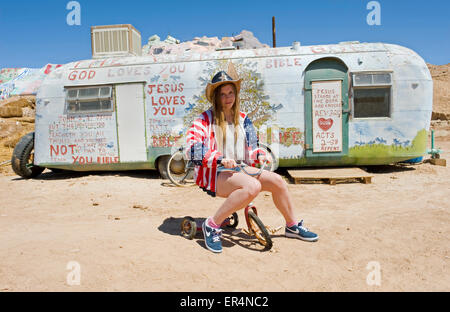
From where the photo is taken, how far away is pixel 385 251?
2.99 meters

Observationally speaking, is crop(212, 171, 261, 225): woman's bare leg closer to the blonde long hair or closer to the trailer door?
the blonde long hair

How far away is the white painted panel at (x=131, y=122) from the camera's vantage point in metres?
7.17

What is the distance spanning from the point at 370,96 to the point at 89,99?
576cm

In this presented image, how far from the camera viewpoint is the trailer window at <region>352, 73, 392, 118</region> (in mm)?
6746

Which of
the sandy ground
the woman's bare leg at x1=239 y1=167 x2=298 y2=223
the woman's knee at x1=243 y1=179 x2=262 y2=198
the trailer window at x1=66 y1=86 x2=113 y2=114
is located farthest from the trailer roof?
the woman's knee at x1=243 y1=179 x2=262 y2=198

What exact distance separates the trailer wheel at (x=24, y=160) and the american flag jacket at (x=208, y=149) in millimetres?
6088

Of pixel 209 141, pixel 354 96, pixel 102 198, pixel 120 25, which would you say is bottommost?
pixel 102 198

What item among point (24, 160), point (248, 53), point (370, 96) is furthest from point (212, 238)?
point (24, 160)

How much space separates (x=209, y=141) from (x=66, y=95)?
5.46m
